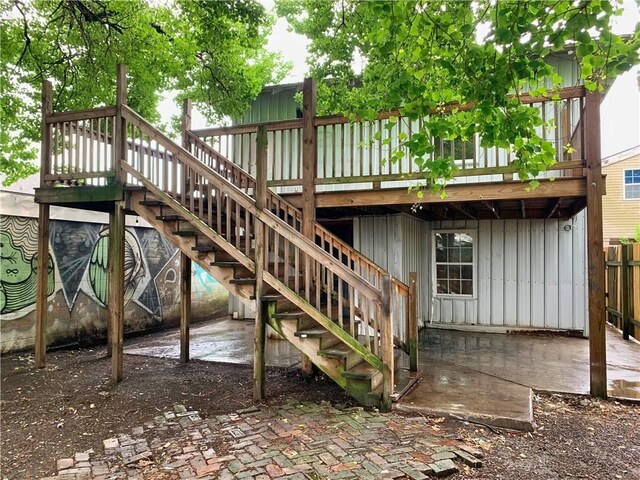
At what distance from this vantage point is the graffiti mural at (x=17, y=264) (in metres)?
6.56

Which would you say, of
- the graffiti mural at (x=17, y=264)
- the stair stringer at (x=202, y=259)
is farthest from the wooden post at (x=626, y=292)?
the graffiti mural at (x=17, y=264)

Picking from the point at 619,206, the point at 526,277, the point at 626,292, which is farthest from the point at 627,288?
the point at 619,206

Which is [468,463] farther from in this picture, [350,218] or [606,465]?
[350,218]

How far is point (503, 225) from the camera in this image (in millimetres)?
8648

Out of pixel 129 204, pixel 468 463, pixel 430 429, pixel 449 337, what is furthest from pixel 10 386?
pixel 449 337

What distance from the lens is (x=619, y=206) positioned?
15586mm

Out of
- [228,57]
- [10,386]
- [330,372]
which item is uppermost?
[228,57]

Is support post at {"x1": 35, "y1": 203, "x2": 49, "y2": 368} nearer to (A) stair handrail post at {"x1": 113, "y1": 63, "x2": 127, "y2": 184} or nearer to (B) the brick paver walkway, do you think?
(A) stair handrail post at {"x1": 113, "y1": 63, "x2": 127, "y2": 184}

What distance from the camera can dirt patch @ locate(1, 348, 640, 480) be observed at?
319cm

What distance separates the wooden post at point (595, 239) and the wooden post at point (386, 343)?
231cm

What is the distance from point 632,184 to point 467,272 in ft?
36.3

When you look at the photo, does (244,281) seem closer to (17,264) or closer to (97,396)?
(97,396)

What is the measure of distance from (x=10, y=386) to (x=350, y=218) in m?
6.15

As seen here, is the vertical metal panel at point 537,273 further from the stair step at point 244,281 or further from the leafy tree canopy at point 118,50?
the leafy tree canopy at point 118,50
